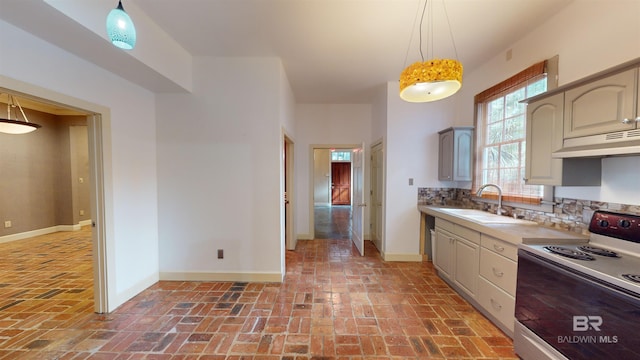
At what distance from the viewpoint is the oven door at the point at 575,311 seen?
1175 mm

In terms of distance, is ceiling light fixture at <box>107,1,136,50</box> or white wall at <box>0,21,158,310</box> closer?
ceiling light fixture at <box>107,1,136,50</box>

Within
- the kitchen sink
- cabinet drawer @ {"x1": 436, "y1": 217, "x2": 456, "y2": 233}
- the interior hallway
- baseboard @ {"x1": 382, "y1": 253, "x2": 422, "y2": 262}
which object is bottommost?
the interior hallway

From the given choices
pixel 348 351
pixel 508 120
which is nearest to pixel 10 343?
pixel 348 351

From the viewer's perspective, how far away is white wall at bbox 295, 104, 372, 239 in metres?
4.82

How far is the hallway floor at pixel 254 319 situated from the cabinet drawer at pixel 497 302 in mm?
148

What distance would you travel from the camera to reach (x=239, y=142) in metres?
3.02

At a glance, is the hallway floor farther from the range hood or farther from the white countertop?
the range hood

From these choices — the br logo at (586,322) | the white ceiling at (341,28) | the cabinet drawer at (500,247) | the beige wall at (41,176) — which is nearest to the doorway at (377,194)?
the white ceiling at (341,28)

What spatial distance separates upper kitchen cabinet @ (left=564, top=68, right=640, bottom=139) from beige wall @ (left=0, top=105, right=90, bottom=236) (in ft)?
27.4

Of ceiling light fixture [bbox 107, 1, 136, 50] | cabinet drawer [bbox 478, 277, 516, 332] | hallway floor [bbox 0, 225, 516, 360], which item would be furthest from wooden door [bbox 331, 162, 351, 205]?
ceiling light fixture [bbox 107, 1, 136, 50]

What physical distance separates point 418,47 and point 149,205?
385cm

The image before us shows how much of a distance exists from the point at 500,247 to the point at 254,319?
242 centimetres

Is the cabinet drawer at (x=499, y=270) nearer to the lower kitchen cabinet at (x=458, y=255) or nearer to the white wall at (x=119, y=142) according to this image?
the lower kitchen cabinet at (x=458, y=255)

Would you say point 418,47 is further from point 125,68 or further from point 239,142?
point 125,68
